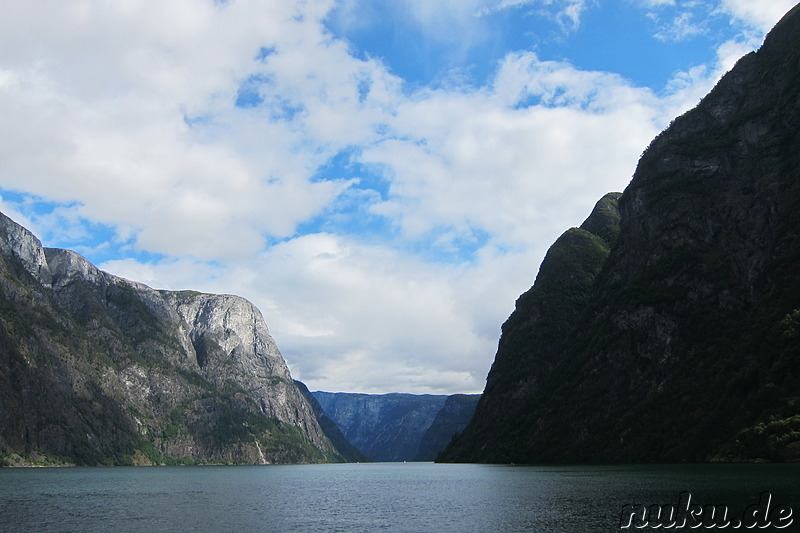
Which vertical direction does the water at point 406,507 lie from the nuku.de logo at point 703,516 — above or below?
below

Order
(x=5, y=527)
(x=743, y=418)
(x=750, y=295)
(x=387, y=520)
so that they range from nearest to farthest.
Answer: (x=5, y=527) < (x=387, y=520) < (x=743, y=418) < (x=750, y=295)

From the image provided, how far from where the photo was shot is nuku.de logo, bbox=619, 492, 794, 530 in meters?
47.5

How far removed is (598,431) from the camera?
190m

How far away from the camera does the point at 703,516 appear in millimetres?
52844

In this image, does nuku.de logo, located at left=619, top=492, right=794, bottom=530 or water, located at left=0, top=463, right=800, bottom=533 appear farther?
water, located at left=0, top=463, right=800, bottom=533

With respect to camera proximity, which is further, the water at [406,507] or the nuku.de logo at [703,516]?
the water at [406,507]

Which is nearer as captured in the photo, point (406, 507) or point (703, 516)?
point (703, 516)

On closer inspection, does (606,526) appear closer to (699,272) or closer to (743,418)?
(743,418)

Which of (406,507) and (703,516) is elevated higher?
(703,516)

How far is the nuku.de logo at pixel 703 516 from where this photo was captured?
47.5 meters

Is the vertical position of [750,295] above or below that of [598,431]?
above

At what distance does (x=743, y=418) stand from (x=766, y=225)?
233 feet

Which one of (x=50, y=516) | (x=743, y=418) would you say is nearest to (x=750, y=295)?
(x=743, y=418)

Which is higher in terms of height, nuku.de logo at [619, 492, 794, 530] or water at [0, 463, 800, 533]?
nuku.de logo at [619, 492, 794, 530]
